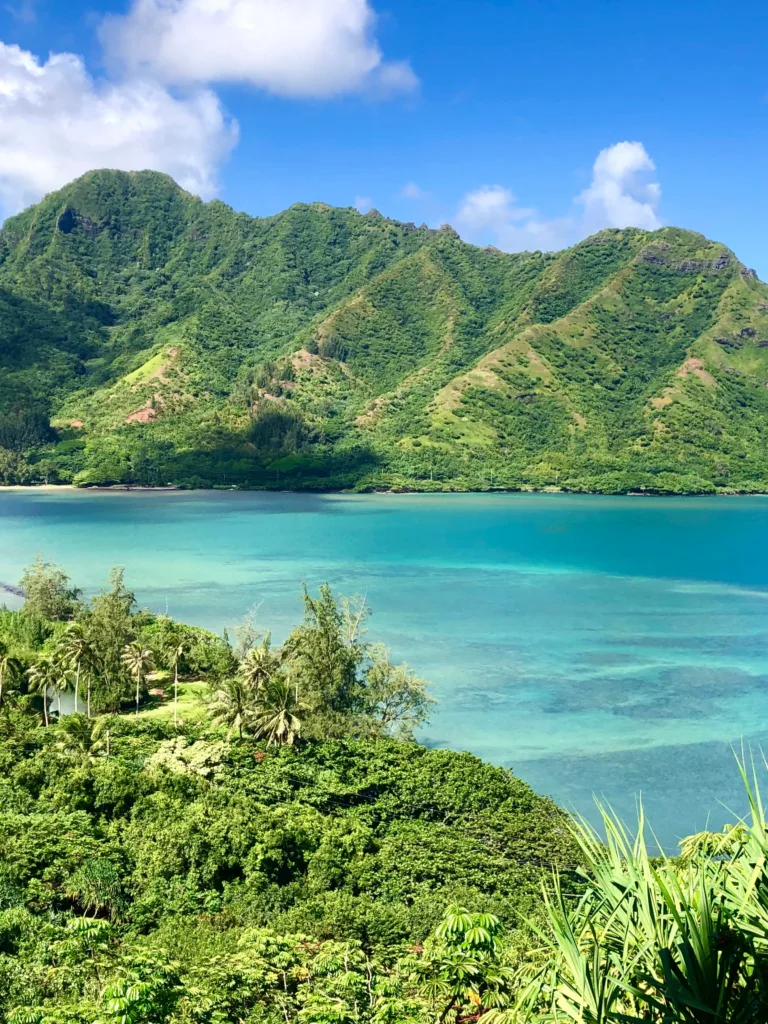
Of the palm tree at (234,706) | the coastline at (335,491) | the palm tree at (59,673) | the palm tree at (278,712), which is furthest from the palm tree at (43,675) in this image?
the coastline at (335,491)

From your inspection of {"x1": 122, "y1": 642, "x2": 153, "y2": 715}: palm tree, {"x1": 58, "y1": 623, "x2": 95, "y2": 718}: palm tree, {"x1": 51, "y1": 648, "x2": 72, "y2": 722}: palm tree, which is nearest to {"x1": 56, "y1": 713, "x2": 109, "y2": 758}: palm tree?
{"x1": 58, "y1": 623, "x2": 95, "y2": 718}: palm tree

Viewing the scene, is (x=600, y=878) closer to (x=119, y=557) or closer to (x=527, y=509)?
(x=119, y=557)

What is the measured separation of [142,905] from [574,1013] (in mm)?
18409

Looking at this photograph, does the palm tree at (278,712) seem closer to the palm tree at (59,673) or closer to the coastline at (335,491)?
the palm tree at (59,673)

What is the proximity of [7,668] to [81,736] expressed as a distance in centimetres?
948

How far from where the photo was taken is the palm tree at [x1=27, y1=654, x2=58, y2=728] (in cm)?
4325

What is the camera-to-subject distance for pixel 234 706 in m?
40.0

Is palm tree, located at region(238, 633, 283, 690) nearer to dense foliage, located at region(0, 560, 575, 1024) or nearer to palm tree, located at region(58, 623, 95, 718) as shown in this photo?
dense foliage, located at region(0, 560, 575, 1024)

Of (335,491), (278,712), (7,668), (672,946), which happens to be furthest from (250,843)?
(335,491)

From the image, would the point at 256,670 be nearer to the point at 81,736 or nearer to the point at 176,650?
the point at 81,736

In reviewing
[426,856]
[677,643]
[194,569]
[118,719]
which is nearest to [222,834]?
[426,856]

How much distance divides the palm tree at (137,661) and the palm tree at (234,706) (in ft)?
23.0

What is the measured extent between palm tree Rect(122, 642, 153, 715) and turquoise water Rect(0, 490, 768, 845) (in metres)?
16.2

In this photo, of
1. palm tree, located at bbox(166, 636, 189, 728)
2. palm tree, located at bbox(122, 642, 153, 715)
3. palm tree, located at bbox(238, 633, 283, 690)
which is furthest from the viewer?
palm tree, located at bbox(166, 636, 189, 728)
